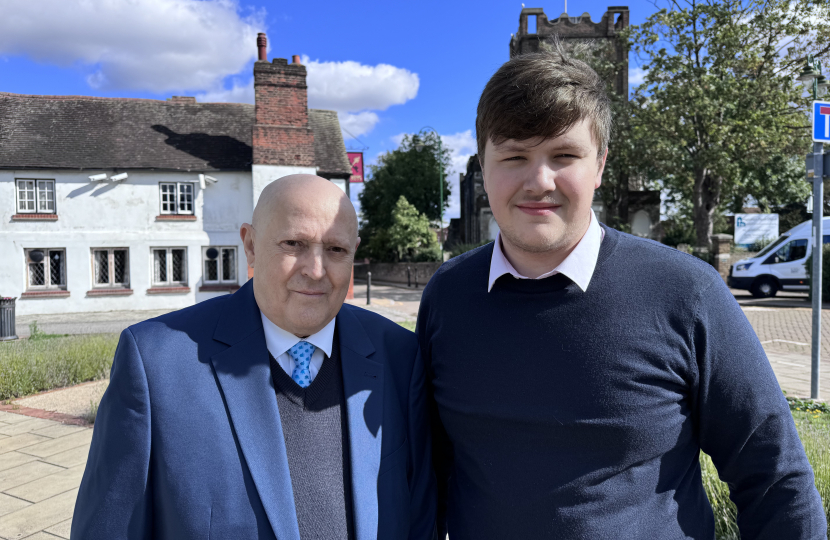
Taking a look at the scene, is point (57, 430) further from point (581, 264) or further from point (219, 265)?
point (219, 265)

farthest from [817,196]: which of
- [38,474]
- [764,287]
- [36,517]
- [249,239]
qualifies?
[764,287]

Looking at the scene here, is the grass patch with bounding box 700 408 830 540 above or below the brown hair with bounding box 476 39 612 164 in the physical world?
below

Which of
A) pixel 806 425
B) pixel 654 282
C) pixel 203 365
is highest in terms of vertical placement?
pixel 654 282

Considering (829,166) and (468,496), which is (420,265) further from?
(468,496)

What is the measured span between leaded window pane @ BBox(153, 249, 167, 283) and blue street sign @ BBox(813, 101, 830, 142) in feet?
66.1

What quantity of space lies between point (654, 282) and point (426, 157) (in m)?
42.6

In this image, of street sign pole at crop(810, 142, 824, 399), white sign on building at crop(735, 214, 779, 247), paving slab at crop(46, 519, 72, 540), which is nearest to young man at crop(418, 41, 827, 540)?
paving slab at crop(46, 519, 72, 540)

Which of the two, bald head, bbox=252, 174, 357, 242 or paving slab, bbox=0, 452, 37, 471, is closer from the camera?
bald head, bbox=252, 174, 357, 242

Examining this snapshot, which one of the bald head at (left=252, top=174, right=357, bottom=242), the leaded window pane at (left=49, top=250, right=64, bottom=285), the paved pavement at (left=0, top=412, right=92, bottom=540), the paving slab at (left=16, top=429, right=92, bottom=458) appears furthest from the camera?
the leaded window pane at (left=49, top=250, right=64, bottom=285)

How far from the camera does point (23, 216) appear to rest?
20141 millimetres

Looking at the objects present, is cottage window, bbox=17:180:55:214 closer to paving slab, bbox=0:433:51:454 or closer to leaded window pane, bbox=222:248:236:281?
leaded window pane, bbox=222:248:236:281

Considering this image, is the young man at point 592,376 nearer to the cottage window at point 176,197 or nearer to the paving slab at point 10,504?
the paving slab at point 10,504

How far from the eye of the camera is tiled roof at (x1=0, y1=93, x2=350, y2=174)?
21.0 m

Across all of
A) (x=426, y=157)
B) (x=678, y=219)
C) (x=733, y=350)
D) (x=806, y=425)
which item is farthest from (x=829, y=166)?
(x=426, y=157)
